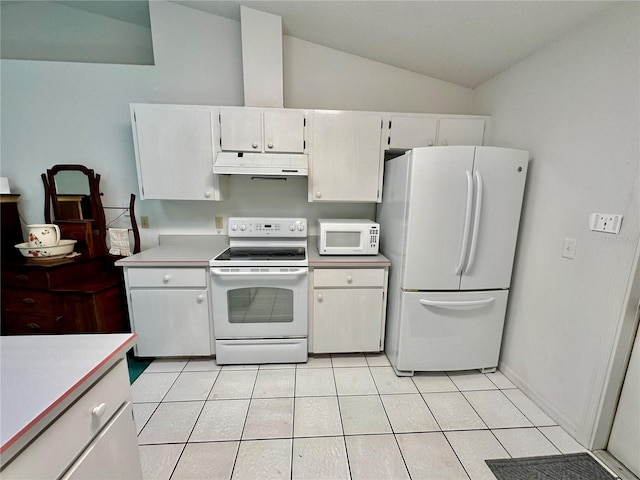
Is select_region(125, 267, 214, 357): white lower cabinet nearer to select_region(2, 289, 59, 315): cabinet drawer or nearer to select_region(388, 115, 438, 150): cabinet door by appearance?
select_region(2, 289, 59, 315): cabinet drawer

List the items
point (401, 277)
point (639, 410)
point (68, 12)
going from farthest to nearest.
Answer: point (68, 12), point (401, 277), point (639, 410)

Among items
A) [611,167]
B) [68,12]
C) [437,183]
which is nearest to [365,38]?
[437,183]

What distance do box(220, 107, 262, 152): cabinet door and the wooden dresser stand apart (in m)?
1.49

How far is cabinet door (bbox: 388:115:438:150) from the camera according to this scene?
7.09ft

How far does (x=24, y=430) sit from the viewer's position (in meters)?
0.55

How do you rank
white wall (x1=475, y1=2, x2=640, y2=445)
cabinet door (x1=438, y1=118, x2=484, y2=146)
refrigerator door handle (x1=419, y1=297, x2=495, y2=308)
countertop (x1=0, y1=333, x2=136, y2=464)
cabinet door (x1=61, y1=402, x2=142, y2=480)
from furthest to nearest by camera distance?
cabinet door (x1=438, y1=118, x2=484, y2=146), refrigerator door handle (x1=419, y1=297, x2=495, y2=308), white wall (x1=475, y1=2, x2=640, y2=445), cabinet door (x1=61, y1=402, x2=142, y2=480), countertop (x1=0, y1=333, x2=136, y2=464)

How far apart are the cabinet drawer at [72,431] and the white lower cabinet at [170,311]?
1.12 m

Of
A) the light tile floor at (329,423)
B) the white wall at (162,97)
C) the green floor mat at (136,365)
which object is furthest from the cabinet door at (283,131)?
the green floor mat at (136,365)

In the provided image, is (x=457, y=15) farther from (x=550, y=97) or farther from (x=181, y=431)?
(x=181, y=431)

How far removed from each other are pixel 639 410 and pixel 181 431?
2455mm

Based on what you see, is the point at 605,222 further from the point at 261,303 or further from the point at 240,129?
the point at 240,129

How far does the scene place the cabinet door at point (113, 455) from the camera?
0.75 metres

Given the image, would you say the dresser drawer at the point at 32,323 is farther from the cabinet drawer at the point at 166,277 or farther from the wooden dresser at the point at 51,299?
the cabinet drawer at the point at 166,277

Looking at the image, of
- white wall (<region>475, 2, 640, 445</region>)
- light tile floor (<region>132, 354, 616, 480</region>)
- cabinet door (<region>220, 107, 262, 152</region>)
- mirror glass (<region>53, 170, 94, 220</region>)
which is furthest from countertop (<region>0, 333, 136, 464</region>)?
white wall (<region>475, 2, 640, 445</region>)
